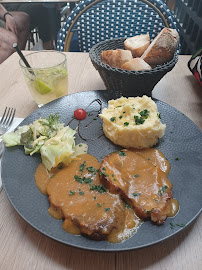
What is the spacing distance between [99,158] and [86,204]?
0.45 m

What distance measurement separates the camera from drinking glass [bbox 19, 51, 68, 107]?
1922mm

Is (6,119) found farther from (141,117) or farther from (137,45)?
(137,45)

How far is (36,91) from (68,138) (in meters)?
0.61

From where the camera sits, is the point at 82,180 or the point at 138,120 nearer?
the point at 82,180

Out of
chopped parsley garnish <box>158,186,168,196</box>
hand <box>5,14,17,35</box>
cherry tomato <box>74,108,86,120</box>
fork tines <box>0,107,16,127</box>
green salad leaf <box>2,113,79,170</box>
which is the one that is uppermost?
green salad leaf <box>2,113,79,170</box>

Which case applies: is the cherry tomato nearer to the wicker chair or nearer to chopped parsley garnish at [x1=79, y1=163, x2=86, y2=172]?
chopped parsley garnish at [x1=79, y1=163, x2=86, y2=172]

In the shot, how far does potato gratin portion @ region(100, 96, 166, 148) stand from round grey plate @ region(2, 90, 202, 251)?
8 centimetres

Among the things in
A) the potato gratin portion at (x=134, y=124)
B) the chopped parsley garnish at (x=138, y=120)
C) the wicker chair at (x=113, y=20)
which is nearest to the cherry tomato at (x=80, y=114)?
the potato gratin portion at (x=134, y=124)

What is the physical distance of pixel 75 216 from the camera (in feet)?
3.77

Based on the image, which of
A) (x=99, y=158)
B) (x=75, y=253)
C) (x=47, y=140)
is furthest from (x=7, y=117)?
(x=75, y=253)

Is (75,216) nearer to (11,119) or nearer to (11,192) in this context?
(11,192)

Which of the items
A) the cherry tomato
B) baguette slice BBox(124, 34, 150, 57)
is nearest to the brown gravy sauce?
the cherry tomato

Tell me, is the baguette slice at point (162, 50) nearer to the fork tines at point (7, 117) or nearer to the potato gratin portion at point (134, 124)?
the potato gratin portion at point (134, 124)

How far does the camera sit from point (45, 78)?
1.95m
